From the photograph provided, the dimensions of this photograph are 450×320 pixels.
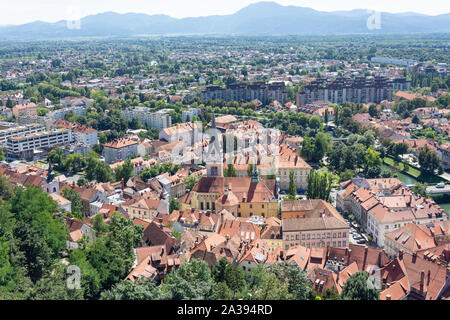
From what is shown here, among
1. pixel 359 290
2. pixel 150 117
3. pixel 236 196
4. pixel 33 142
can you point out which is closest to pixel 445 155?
pixel 236 196

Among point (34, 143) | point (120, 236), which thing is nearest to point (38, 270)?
point (120, 236)

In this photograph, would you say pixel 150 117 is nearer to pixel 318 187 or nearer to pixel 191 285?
pixel 318 187

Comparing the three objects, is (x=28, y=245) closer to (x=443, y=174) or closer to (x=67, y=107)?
(x=443, y=174)

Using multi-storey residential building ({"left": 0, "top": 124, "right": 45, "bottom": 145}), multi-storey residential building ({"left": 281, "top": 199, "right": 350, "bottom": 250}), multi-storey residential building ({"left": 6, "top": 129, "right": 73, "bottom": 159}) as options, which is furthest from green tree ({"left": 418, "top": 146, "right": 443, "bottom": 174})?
multi-storey residential building ({"left": 0, "top": 124, "right": 45, "bottom": 145})

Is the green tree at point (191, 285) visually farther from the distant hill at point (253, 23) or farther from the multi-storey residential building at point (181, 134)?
the distant hill at point (253, 23)

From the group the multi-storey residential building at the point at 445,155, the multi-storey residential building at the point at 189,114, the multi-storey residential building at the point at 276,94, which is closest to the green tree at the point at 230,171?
the multi-storey residential building at the point at 445,155
